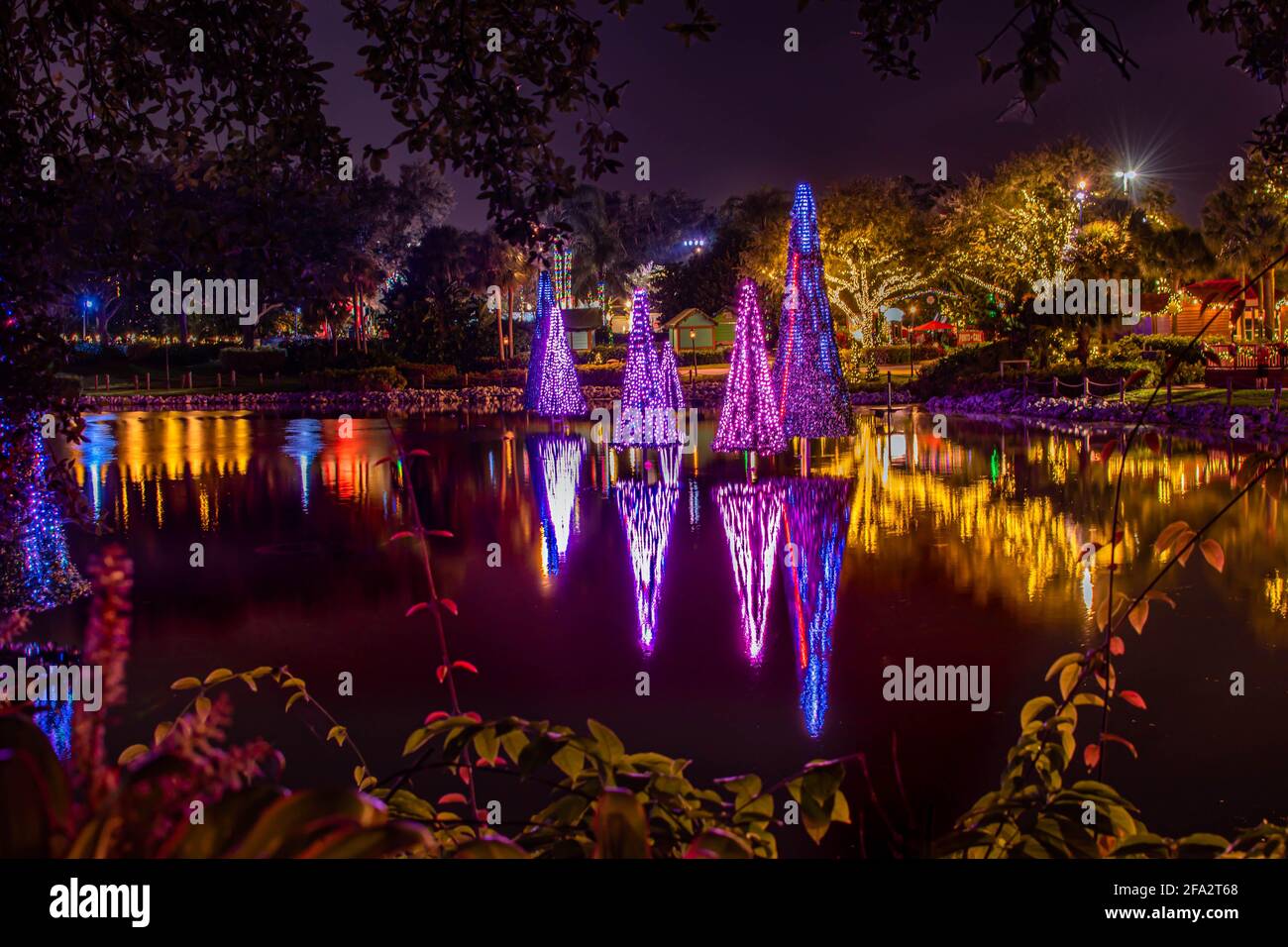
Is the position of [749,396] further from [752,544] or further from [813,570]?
[813,570]

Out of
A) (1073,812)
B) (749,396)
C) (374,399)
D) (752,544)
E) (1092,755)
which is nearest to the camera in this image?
→ (1073,812)

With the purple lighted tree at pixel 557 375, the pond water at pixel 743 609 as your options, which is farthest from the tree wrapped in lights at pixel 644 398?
the purple lighted tree at pixel 557 375

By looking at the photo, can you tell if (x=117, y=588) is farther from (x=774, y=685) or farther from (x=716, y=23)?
(x=774, y=685)

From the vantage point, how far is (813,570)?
1248 centimetres

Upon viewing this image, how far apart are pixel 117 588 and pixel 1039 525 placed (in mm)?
14386

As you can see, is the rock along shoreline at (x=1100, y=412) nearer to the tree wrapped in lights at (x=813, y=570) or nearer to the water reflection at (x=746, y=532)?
the water reflection at (x=746, y=532)

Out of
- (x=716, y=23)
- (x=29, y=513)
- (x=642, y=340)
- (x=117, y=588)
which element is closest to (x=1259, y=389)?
(x=642, y=340)

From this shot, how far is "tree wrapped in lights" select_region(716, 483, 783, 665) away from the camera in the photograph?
10.2m

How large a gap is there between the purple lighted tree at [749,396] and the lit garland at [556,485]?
3206 mm

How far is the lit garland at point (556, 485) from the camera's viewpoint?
47.2 ft

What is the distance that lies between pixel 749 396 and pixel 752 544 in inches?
394

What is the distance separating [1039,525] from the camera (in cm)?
1505

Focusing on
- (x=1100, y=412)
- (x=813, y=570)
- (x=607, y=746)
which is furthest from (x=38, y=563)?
(x=1100, y=412)
